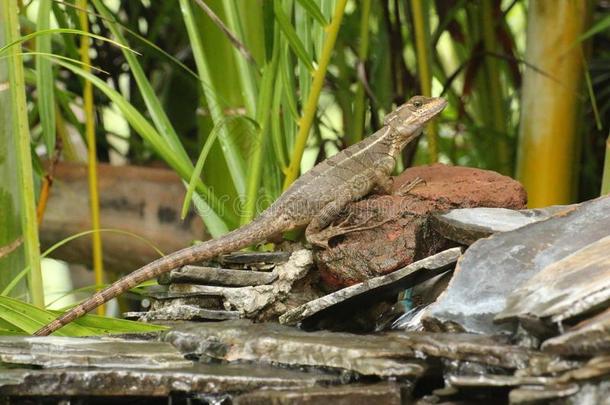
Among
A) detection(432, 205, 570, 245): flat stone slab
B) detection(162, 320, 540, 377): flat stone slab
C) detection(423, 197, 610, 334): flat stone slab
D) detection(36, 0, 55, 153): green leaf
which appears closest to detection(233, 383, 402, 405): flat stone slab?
detection(162, 320, 540, 377): flat stone slab

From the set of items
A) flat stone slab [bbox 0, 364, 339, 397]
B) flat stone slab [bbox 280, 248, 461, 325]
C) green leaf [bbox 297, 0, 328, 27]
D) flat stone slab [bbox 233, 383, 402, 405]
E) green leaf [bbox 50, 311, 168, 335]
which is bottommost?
flat stone slab [bbox 233, 383, 402, 405]

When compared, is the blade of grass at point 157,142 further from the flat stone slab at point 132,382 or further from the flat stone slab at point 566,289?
the flat stone slab at point 566,289

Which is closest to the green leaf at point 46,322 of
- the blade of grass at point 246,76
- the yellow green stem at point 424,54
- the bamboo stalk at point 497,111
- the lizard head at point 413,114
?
the blade of grass at point 246,76

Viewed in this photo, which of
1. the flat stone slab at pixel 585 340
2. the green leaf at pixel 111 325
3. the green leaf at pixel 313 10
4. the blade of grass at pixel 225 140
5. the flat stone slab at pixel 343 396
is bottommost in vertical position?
the flat stone slab at pixel 343 396

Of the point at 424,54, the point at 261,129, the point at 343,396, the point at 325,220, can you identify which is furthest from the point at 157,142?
the point at 424,54

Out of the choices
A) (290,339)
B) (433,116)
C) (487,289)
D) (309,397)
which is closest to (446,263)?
(487,289)

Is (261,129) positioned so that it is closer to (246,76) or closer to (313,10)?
(246,76)

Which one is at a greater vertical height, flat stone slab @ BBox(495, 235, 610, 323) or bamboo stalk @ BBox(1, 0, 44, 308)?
bamboo stalk @ BBox(1, 0, 44, 308)

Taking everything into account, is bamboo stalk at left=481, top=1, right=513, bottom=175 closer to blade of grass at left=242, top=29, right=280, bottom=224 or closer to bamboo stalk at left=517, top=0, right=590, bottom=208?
bamboo stalk at left=517, top=0, right=590, bottom=208
